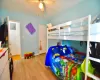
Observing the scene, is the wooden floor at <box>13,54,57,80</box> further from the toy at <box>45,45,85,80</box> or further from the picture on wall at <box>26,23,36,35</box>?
the picture on wall at <box>26,23,36,35</box>

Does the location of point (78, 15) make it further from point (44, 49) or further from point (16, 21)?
point (44, 49)

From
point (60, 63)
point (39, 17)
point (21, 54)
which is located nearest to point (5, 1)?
point (39, 17)

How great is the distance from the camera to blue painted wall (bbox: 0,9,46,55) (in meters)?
3.79

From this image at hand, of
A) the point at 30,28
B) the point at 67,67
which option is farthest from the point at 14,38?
the point at 67,67

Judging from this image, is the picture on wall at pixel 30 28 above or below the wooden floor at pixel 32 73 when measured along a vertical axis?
above

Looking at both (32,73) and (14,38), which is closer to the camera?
(32,73)

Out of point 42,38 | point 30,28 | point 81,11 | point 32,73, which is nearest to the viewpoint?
point 32,73

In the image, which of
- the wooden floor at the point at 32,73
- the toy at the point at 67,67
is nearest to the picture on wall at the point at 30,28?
the wooden floor at the point at 32,73

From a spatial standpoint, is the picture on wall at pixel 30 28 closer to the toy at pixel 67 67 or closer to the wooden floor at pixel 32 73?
the wooden floor at pixel 32 73

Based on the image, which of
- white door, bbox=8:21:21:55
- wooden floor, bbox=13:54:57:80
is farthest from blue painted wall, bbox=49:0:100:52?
white door, bbox=8:21:21:55

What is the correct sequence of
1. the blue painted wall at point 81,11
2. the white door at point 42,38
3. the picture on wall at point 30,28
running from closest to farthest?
1. the blue painted wall at point 81,11
2. the picture on wall at point 30,28
3. the white door at point 42,38

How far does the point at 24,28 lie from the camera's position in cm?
424

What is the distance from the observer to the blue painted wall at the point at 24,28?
379 centimetres

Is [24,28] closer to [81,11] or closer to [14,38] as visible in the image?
[14,38]
